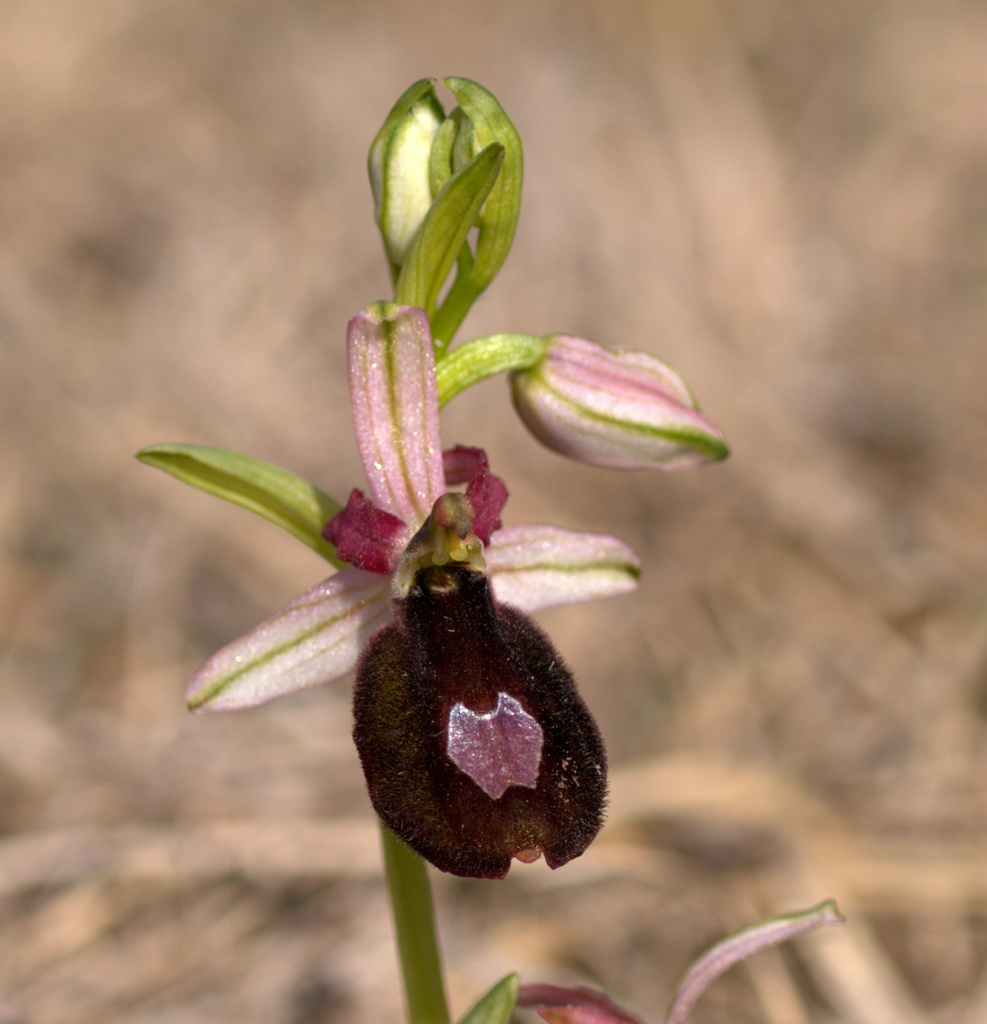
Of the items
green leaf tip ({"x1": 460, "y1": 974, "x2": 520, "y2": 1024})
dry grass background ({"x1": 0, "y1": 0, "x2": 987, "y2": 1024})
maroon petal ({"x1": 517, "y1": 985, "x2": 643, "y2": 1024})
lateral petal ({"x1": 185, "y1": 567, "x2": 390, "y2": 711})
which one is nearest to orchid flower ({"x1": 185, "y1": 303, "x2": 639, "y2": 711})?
lateral petal ({"x1": 185, "y1": 567, "x2": 390, "y2": 711})

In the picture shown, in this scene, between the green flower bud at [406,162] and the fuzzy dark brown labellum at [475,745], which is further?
the green flower bud at [406,162]

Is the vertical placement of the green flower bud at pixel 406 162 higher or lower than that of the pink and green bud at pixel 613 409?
higher

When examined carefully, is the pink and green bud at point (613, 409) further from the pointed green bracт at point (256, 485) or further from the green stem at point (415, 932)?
the green stem at point (415, 932)

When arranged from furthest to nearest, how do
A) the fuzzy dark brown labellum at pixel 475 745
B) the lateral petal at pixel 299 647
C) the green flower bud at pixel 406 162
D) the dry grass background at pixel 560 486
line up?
the dry grass background at pixel 560 486
the green flower bud at pixel 406 162
the lateral petal at pixel 299 647
the fuzzy dark brown labellum at pixel 475 745

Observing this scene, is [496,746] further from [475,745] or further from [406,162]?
[406,162]

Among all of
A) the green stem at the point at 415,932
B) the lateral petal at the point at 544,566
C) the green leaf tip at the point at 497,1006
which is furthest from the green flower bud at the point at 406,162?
the green leaf tip at the point at 497,1006

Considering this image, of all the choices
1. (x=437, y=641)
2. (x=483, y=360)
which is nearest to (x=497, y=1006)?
(x=437, y=641)

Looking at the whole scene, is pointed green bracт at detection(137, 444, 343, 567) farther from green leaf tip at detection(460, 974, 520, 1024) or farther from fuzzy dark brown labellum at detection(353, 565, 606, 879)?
green leaf tip at detection(460, 974, 520, 1024)
